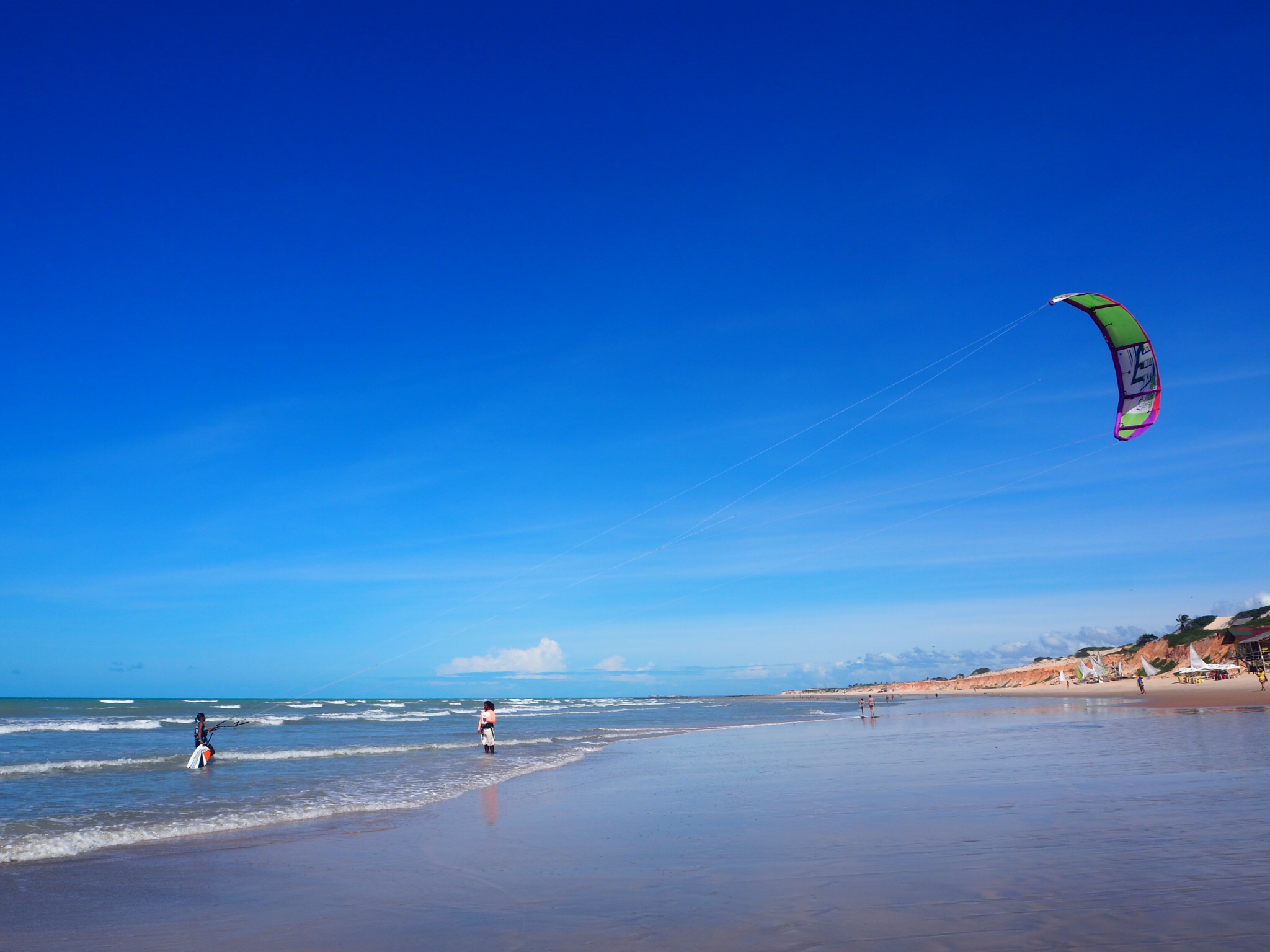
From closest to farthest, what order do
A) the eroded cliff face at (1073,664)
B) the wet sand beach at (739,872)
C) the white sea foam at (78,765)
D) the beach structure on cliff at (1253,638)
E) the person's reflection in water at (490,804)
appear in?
the wet sand beach at (739,872)
the person's reflection in water at (490,804)
the white sea foam at (78,765)
the beach structure on cliff at (1253,638)
the eroded cliff face at (1073,664)

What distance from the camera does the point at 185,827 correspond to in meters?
10.6

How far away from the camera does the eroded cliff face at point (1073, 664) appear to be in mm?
57844

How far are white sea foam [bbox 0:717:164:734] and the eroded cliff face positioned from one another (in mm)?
56912

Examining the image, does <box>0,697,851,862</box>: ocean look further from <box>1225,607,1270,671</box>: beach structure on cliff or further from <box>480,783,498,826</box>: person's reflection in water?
<box>1225,607,1270,671</box>: beach structure on cliff

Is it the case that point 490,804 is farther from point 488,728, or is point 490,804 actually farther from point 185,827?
point 488,728

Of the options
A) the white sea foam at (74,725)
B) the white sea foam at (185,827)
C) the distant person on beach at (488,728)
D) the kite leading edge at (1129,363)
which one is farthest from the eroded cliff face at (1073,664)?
the white sea foam at (74,725)

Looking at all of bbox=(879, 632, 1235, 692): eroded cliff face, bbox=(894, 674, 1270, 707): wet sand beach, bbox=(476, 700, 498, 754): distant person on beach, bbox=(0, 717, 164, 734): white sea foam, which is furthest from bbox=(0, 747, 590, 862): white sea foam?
bbox=(879, 632, 1235, 692): eroded cliff face

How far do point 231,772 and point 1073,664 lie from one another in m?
84.7

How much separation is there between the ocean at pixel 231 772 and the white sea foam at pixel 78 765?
0.05 meters

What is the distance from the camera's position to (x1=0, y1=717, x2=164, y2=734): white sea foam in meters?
33.5

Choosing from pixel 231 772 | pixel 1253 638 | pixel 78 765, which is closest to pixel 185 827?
pixel 231 772

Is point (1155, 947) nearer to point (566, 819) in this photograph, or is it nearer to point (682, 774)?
point (566, 819)

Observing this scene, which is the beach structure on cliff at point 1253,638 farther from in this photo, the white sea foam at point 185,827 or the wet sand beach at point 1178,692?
the white sea foam at point 185,827

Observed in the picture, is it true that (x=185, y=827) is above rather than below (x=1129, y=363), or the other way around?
below
